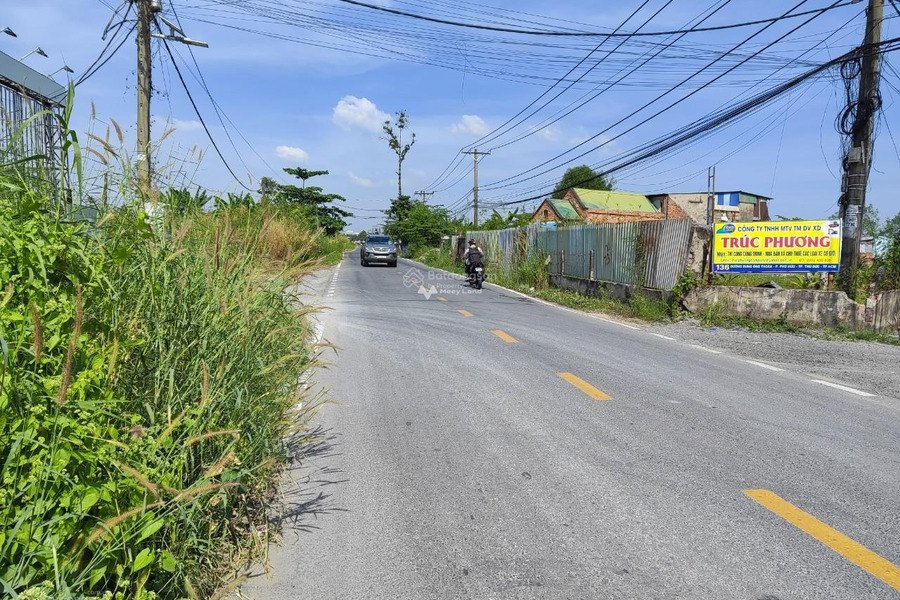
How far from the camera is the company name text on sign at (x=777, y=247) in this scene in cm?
1342

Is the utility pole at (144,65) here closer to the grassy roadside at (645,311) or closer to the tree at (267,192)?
the tree at (267,192)

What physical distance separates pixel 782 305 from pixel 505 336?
6439mm

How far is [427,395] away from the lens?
6.91 meters

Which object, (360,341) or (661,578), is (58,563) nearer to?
(661,578)

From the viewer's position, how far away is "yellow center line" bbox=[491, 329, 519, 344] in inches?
422

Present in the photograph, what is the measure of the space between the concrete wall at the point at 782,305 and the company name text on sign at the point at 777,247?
642 mm

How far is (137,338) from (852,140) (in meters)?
14.4

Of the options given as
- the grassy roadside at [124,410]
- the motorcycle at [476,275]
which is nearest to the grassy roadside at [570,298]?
the motorcycle at [476,275]

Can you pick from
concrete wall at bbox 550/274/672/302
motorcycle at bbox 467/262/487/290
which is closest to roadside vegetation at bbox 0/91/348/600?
concrete wall at bbox 550/274/672/302

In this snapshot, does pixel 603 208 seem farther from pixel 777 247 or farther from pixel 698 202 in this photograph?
pixel 777 247

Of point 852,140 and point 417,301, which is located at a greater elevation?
point 852,140

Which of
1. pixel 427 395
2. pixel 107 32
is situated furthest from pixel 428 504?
pixel 107 32

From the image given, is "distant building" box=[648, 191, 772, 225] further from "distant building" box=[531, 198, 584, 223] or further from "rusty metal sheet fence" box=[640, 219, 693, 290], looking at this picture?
"rusty metal sheet fence" box=[640, 219, 693, 290]

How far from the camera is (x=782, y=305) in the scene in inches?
530
